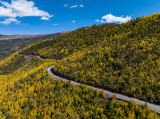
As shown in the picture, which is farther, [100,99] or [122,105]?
[100,99]

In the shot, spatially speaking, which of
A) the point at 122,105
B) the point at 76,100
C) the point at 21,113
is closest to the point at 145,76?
the point at 122,105

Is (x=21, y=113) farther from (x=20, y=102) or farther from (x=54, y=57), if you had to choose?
(x=54, y=57)

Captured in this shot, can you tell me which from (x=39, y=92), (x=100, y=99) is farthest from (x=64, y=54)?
(x=100, y=99)

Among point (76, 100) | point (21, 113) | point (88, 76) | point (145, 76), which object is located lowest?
point (21, 113)

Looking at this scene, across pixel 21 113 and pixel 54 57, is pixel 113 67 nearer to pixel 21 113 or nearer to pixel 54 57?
pixel 21 113

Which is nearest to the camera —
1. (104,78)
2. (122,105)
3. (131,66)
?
(122,105)

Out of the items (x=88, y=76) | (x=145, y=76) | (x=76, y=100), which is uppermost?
(x=145, y=76)

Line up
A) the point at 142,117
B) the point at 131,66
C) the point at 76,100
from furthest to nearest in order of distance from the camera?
1. the point at 131,66
2. the point at 76,100
3. the point at 142,117

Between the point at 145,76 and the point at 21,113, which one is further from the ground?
the point at 145,76

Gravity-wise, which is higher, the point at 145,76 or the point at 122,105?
the point at 145,76
